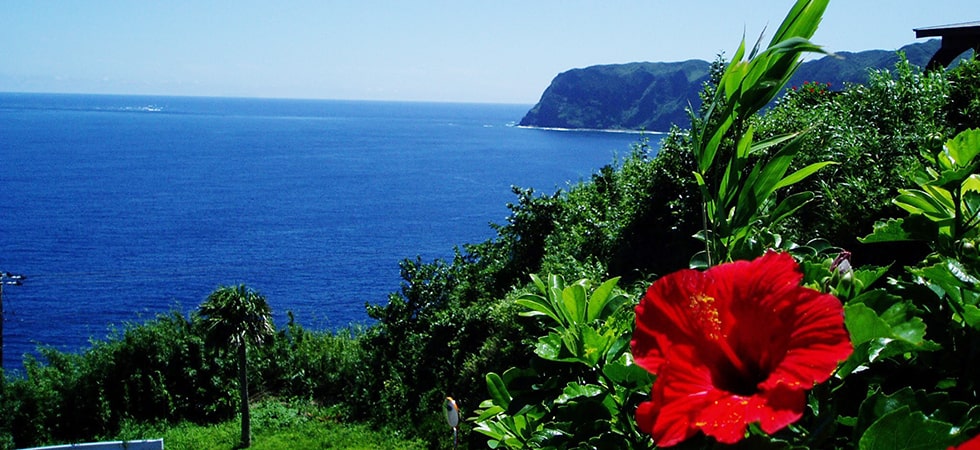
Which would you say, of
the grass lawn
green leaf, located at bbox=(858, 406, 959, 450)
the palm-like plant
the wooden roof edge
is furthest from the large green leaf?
the palm-like plant

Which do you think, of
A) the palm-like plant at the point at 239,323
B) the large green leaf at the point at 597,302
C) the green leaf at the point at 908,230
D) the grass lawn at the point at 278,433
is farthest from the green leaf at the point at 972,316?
the palm-like plant at the point at 239,323

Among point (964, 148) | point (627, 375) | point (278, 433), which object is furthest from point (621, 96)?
point (627, 375)

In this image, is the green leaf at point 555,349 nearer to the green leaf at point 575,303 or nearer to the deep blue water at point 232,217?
the green leaf at point 575,303

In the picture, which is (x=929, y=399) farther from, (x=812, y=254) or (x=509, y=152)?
(x=509, y=152)

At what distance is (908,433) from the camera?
601 millimetres

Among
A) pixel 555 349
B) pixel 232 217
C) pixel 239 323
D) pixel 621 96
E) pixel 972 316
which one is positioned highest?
pixel 621 96

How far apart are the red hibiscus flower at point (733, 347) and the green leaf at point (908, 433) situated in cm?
7

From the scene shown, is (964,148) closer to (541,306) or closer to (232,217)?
(541,306)

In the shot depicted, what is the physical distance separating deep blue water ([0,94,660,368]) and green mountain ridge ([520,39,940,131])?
14.6 metres

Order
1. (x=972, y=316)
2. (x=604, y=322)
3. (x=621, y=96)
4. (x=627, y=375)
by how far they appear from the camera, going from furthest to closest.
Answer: (x=621, y=96) → (x=604, y=322) → (x=627, y=375) → (x=972, y=316)

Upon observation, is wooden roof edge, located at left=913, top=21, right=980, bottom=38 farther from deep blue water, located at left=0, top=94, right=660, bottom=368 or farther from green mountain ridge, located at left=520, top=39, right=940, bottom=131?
green mountain ridge, located at left=520, top=39, right=940, bottom=131

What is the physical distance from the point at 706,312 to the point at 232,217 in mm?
60601

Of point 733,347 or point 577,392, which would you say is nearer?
point 733,347

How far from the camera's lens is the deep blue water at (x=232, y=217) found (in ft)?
134
